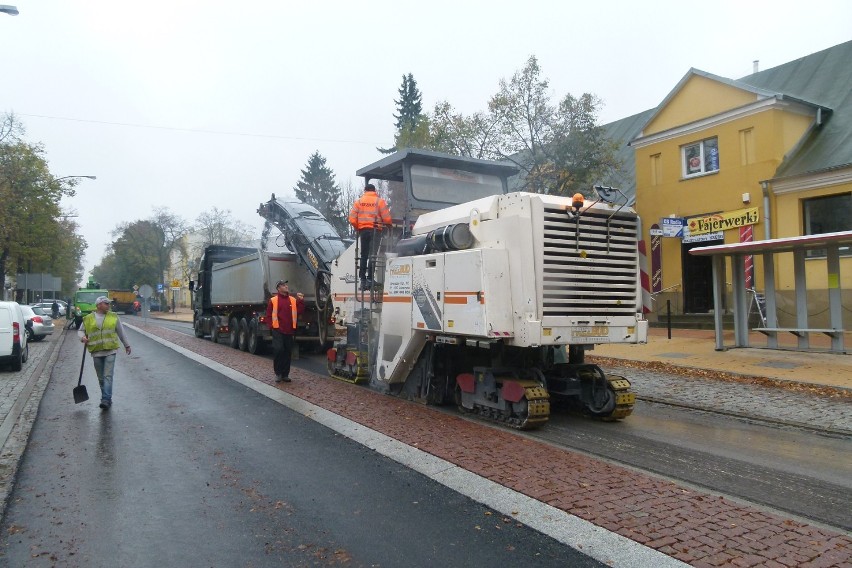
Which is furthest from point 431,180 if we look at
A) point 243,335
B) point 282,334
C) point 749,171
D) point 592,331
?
point 749,171

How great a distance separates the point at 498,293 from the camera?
22.5 feet

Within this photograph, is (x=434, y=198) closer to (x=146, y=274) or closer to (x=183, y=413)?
(x=183, y=413)

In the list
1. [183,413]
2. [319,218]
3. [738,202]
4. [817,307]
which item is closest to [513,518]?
[183,413]

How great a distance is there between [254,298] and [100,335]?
7.93 m

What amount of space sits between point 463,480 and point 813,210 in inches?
631

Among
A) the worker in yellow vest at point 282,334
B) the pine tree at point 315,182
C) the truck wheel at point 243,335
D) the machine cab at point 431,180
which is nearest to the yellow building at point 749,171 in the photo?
the machine cab at point 431,180

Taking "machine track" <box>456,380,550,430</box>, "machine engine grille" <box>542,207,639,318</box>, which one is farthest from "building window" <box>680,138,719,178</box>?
"machine track" <box>456,380,550,430</box>

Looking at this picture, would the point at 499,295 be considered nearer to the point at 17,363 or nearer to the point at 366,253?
the point at 366,253

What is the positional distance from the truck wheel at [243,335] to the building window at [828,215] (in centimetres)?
1540

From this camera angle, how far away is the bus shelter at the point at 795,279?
11.9 meters

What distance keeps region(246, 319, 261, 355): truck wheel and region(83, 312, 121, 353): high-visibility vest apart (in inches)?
310

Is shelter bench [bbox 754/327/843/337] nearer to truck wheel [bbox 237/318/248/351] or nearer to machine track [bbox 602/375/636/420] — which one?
machine track [bbox 602/375/636/420]

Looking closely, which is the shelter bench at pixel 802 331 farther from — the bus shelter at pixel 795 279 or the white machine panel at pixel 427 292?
the white machine panel at pixel 427 292

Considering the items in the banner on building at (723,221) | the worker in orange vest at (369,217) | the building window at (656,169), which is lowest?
the worker in orange vest at (369,217)
